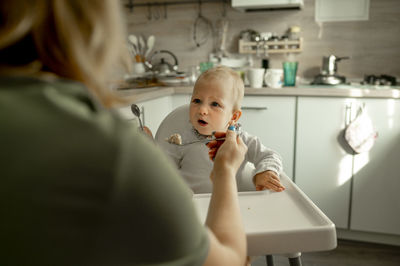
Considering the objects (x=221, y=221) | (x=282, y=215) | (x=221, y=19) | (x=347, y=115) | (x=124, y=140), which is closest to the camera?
(x=124, y=140)

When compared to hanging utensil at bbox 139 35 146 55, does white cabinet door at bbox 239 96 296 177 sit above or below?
below

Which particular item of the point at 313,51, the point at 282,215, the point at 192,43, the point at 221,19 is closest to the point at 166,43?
the point at 192,43

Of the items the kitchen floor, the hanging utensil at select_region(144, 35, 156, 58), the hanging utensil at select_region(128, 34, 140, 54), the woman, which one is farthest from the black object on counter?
the woman

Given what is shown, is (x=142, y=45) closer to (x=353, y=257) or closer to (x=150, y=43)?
(x=150, y=43)

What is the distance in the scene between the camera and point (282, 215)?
0.92 metres

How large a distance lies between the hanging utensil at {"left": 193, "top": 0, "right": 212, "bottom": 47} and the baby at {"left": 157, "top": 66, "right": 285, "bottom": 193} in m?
1.80

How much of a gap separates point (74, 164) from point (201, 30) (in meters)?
3.17

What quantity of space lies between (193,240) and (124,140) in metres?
0.14

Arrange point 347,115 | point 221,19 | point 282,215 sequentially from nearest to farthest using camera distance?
point 282,215, point 347,115, point 221,19

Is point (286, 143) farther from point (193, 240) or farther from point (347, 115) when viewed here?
point (193, 240)

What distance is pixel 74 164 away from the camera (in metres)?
0.37

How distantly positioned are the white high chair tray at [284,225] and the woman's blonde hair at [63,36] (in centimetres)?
50

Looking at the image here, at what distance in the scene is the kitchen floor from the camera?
2.33m

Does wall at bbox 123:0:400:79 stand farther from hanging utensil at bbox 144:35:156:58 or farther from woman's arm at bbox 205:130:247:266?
woman's arm at bbox 205:130:247:266
